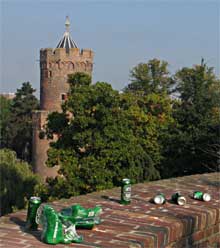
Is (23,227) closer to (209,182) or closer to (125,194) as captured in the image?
(125,194)

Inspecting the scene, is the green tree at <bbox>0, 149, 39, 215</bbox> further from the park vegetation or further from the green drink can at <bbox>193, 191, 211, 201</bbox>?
the green drink can at <bbox>193, 191, 211, 201</bbox>

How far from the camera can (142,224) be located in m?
3.40

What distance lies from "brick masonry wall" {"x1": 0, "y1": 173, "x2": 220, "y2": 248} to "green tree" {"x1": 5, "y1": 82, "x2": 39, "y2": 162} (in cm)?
3416

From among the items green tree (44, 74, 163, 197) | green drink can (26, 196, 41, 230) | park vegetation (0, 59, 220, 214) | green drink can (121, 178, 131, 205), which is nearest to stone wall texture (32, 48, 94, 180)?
park vegetation (0, 59, 220, 214)

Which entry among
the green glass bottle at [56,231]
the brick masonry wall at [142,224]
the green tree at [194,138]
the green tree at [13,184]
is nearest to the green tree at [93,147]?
the green tree at [194,138]

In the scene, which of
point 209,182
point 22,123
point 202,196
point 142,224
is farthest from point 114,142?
point 22,123

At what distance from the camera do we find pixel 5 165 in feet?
64.0

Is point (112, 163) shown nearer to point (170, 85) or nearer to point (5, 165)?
point (5, 165)

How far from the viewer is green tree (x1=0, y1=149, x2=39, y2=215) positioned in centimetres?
1686

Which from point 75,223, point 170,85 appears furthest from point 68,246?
point 170,85

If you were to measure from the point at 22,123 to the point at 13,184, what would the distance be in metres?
22.2

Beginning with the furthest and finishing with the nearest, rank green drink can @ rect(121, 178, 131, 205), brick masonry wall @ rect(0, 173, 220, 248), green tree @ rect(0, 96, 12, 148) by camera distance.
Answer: green tree @ rect(0, 96, 12, 148) < green drink can @ rect(121, 178, 131, 205) < brick masonry wall @ rect(0, 173, 220, 248)

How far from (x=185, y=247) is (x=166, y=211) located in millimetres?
415

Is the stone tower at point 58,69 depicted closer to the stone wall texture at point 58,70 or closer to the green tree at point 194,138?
the stone wall texture at point 58,70
